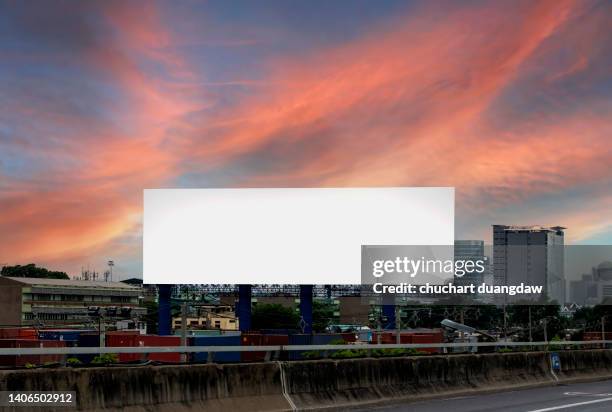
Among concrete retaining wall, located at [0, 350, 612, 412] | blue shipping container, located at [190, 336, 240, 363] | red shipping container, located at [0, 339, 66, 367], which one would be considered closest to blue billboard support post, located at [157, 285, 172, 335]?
blue shipping container, located at [190, 336, 240, 363]

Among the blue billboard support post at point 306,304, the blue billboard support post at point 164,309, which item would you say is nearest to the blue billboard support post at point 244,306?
the blue billboard support post at point 306,304

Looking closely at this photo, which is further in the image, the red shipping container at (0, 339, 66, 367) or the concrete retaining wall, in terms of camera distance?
the red shipping container at (0, 339, 66, 367)

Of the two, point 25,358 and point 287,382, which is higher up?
point 287,382

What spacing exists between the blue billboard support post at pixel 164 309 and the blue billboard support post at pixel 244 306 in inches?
264

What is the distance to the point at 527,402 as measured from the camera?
65.2ft

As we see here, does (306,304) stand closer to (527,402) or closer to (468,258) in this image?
(468,258)

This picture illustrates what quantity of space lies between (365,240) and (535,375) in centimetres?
5302

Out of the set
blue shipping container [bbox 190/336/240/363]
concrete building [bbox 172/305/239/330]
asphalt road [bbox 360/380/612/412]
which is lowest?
concrete building [bbox 172/305/239/330]

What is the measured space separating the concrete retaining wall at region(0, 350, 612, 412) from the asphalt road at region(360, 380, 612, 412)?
426 millimetres

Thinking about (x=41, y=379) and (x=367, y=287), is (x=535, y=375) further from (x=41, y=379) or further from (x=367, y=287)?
(x=367, y=287)

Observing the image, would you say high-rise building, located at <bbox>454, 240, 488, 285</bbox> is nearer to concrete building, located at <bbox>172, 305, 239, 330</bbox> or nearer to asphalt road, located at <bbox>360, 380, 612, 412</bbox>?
concrete building, located at <bbox>172, 305, 239, 330</bbox>

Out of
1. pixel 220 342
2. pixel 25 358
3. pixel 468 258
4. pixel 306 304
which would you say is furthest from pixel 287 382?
pixel 468 258

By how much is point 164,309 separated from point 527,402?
61.8m

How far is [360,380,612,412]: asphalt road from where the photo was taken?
59.2 ft
